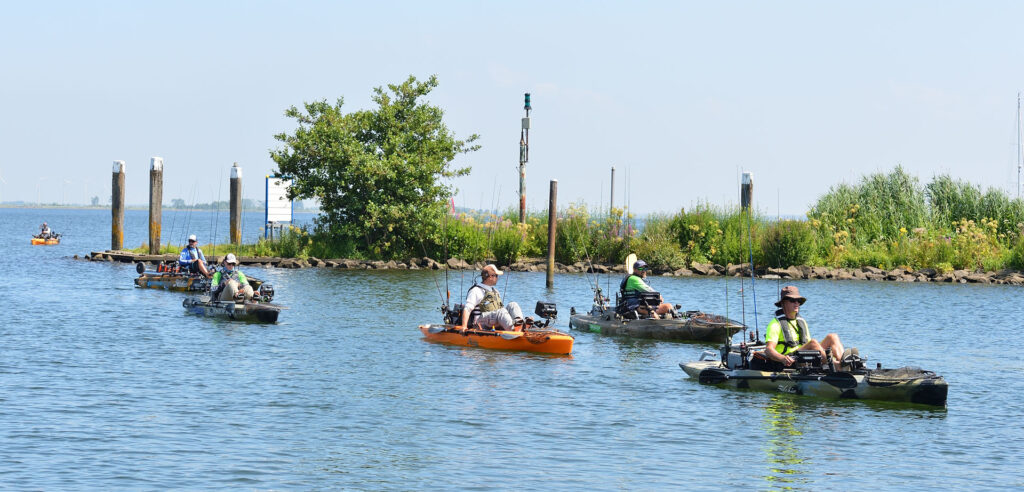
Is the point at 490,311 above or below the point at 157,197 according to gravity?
below

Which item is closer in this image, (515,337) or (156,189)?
(515,337)

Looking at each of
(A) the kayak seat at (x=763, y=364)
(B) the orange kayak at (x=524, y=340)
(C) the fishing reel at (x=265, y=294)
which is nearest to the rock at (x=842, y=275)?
(C) the fishing reel at (x=265, y=294)

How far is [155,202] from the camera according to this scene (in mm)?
50375

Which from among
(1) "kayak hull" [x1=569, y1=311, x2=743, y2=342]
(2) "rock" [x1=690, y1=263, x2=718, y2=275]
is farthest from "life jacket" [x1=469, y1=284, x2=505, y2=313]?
(2) "rock" [x1=690, y1=263, x2=718, y2=275]

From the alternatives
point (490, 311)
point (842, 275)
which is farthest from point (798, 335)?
point (842, 275)

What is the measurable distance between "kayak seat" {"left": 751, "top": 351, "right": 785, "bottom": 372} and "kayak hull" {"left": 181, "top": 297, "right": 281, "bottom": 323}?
42.6 feet

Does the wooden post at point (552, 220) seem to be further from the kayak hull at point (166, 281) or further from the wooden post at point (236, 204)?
the wooden post at point (236, 204)

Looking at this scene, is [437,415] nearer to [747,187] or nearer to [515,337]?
[515,337]

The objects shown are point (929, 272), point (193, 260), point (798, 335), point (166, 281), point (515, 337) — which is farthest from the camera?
point (929, 272)

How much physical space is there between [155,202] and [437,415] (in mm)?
35384

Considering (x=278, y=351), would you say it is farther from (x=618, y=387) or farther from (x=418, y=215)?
(x=418, y=215)

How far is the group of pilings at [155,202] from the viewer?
50156mm

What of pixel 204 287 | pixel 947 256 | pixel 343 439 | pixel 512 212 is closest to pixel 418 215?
pixel 512 212

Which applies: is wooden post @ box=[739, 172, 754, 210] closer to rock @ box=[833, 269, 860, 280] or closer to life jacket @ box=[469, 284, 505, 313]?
rock @ box=[833, 269, 860, 280]
